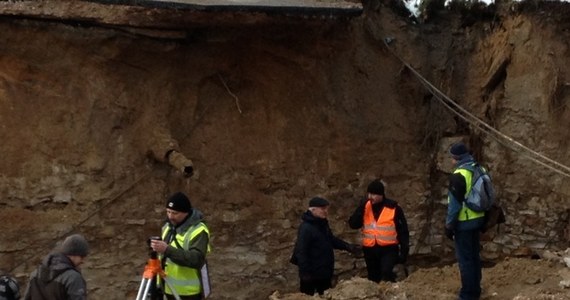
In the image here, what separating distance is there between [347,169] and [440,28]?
7.91ft

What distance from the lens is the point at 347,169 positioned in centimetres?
1093

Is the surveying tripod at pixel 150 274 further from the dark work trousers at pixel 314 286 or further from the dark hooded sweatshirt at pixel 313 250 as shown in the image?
the dark work trousers at pixel 314 286

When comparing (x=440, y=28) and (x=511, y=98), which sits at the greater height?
(x=440, y=28)

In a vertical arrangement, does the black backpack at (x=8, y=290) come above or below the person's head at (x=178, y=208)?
below

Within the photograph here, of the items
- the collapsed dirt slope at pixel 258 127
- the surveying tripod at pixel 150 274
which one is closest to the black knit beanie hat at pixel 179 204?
the surveying tripod at pixel 150 274

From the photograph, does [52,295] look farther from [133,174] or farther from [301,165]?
[301,165]

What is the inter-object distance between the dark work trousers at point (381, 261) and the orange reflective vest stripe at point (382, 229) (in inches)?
2.8

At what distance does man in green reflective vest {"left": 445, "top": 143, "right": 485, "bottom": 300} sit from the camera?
753 cm

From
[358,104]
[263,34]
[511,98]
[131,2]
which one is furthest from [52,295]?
[511,98]

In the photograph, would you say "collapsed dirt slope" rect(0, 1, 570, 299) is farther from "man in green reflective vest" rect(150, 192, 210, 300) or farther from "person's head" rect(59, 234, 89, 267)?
"person's head" rect(59, 234, 89, 267)

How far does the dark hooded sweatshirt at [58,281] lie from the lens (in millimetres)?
5664

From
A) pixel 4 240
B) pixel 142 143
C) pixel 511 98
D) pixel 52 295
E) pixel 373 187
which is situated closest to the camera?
pixel 52 295

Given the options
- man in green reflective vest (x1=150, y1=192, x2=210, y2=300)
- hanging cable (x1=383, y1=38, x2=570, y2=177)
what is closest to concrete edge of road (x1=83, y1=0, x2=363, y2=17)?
hanging cable (x1=383, y1=38, x2=570, y2=177)

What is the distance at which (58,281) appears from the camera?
5.68 m
